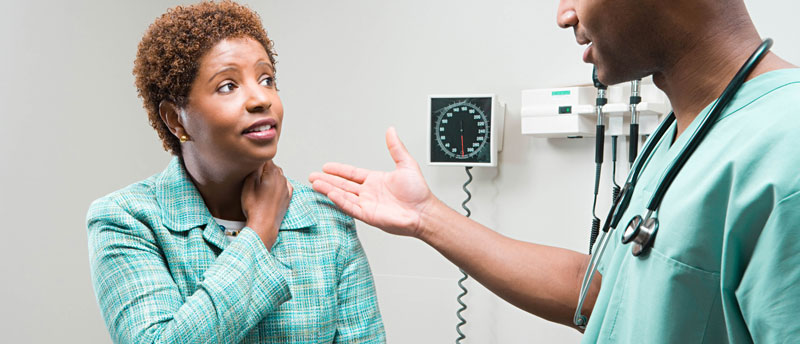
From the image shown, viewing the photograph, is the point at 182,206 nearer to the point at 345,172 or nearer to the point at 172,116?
the point at 172,116

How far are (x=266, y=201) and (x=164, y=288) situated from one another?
27cm

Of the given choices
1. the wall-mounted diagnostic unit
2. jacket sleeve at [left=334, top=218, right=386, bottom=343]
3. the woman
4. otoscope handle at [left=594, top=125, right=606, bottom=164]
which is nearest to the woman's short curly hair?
the woman

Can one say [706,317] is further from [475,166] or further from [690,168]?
[475,166]

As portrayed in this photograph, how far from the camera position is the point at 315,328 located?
4.00ft

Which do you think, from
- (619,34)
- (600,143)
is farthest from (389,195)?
(600,143)

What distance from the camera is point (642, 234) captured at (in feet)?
2.61

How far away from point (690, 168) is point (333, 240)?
0.76m

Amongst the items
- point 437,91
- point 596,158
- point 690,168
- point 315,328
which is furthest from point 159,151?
point 690,168

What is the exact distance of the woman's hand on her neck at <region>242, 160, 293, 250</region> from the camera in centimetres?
124

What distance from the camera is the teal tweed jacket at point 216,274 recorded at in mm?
1083

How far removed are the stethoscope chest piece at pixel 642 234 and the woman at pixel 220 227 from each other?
2.13 ft

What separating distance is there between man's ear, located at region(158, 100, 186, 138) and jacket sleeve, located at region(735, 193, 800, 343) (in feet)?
3.56

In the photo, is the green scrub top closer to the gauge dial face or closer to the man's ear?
the man's ear

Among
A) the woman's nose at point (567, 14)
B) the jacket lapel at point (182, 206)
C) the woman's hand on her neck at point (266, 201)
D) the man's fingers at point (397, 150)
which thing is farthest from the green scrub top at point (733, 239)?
the jacket lapel at point (182, 206)
